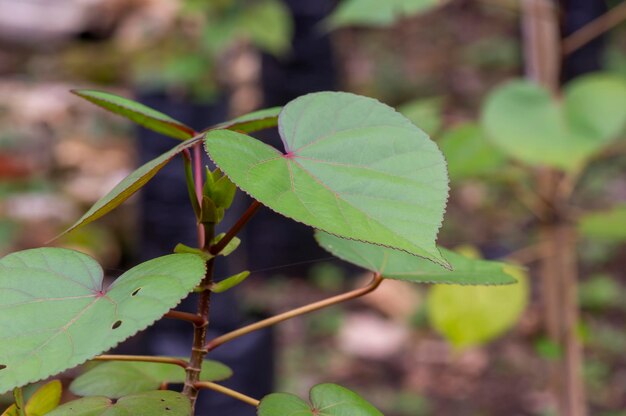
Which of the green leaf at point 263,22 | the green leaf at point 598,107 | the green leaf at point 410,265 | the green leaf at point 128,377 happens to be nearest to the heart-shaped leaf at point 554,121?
the green leaf at point 598,107

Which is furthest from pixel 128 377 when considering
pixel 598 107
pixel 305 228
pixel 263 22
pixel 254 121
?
pixel 305 228

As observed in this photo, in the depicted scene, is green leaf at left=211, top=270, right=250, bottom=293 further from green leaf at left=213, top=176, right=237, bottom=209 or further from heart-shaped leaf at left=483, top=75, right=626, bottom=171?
heart-shaped leaf at left=483, top=75, right=626, bottom=171

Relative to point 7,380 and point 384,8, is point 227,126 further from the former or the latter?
point 384,8

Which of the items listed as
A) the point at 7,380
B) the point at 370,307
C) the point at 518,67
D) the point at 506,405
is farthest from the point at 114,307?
the point at 518,67

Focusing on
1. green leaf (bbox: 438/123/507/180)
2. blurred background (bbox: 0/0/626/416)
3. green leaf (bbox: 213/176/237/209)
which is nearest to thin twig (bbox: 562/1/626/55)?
blurred background (bbox: 0/0/626/416)

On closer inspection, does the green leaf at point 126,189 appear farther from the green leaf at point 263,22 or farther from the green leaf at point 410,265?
the green leaf at point 263,22
